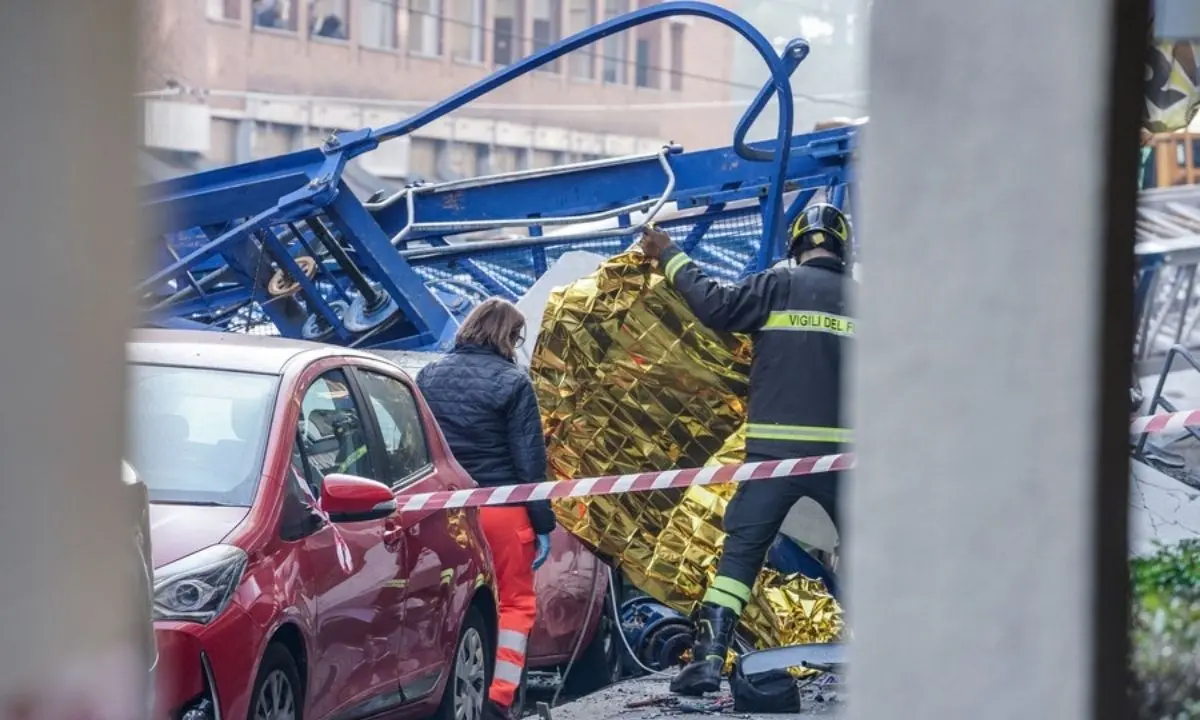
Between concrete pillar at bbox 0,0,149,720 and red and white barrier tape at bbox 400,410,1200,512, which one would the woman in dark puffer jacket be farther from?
concrete pillar at bbox 0,0,149,720

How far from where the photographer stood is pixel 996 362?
2.88 meters

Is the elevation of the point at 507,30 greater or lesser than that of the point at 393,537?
greater

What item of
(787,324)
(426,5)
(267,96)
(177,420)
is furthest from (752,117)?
(426,5)

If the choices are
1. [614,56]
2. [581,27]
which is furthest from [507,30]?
[614,56]

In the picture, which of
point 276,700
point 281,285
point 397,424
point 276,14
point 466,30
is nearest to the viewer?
point 276,700

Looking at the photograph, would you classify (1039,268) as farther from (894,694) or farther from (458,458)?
(458,458)

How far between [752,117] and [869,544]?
674 cm

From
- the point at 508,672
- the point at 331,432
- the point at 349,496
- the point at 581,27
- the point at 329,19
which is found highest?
the point at 581,27

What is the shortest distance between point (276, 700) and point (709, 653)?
7.19ft

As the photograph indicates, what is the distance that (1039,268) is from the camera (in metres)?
2.84

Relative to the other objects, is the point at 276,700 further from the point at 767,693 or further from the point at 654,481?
the point at 654,481

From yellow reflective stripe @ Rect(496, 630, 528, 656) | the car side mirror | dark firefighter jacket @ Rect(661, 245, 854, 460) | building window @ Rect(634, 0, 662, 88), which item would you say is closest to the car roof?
the car side mirror

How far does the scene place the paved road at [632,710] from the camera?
718cm

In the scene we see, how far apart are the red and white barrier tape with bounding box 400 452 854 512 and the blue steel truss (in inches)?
72.7
